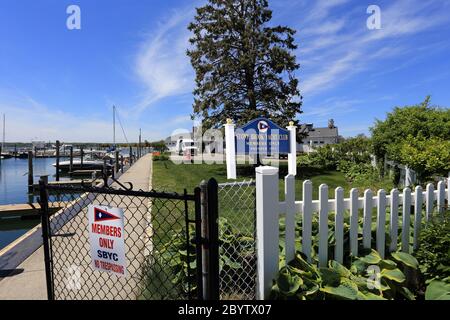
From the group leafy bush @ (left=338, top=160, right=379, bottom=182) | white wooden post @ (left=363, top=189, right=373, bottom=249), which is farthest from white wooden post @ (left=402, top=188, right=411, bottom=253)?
leafy bush @ (left=338, top=160, right=379, bottom=182)

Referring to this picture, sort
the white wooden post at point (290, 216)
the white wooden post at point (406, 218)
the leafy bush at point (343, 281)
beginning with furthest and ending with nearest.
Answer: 1. the white wooden post at point (406, 218)
2. the white wooden post at point (290, 216)
3. the leafy bush at point (343, 281)

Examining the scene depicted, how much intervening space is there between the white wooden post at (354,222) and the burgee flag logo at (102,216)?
2.33m

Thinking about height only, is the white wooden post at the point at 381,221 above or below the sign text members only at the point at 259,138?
below

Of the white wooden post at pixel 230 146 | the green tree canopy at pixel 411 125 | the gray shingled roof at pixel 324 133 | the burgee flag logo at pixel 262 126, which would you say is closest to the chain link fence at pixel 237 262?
the white wooden post at pixel 230 146

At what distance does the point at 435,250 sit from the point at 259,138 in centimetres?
806

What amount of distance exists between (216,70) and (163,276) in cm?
1581

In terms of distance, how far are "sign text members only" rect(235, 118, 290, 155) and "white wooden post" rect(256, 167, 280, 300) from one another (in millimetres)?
8186

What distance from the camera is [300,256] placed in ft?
9.77

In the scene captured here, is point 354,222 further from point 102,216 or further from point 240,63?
point 240,63

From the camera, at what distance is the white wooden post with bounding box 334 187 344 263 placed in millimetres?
3111

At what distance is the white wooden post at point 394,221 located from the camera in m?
3.42

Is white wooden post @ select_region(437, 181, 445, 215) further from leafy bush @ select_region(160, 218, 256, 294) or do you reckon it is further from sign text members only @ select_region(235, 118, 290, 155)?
sign text members only @ select_region(235, 118, 290, 155)

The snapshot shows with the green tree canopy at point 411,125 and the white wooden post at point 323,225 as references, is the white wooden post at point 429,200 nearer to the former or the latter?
the white wooden post at point 323,225

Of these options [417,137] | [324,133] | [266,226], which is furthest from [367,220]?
[324,133]
